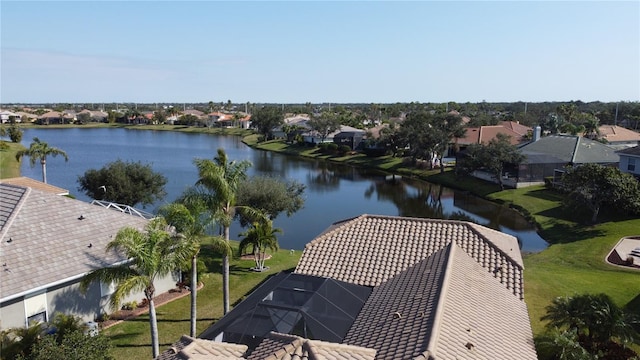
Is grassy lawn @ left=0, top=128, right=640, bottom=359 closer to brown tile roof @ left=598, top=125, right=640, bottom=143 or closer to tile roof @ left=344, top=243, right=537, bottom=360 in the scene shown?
tile roof @ left=344, top=243, right=537, bottom=360

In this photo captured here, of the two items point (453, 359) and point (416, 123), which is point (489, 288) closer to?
point (453, 359)

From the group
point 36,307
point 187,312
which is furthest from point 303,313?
point 36,307

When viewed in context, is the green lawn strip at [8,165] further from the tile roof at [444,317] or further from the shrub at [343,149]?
the shrub at [343,149]

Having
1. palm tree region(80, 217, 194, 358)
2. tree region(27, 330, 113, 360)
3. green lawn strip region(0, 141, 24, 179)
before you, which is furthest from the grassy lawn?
green lawn strip region(0, 141, 24, 179)

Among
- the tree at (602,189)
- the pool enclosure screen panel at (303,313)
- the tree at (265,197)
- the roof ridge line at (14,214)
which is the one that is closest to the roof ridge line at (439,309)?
the pool enclosure screen panel at (303,313)

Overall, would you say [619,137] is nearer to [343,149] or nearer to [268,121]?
[343,149]

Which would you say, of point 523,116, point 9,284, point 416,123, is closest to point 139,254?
point 9,284
